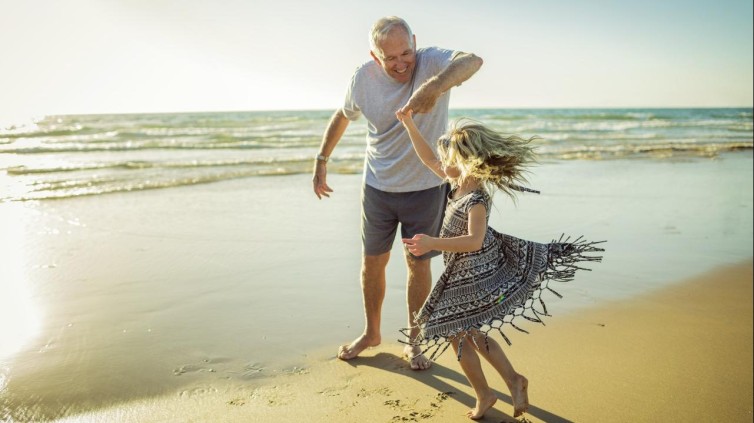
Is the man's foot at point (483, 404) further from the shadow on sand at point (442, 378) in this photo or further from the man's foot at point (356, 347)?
the man's foot at point (356, 347)

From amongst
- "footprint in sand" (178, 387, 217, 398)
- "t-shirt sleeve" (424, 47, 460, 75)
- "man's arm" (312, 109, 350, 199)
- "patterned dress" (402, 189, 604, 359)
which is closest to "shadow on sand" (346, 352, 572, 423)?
"patterned dress" (402, 189, 604, 359)


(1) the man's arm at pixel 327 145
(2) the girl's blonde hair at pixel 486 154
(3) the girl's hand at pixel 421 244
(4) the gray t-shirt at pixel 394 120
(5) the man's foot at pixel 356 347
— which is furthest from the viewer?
(1) the man's arm at pixel 327 145

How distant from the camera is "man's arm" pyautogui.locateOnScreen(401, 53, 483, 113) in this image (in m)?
2.93

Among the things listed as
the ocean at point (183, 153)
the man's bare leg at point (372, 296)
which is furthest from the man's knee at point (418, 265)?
the ocean at point (183, 153)

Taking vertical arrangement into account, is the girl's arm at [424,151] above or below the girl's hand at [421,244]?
above

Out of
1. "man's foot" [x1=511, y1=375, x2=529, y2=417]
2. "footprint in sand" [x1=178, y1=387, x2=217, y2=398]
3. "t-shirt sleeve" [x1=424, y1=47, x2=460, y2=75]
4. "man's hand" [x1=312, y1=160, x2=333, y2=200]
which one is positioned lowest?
"footprint in sand" [x1=178, y1=387, x2=217, y2=398]

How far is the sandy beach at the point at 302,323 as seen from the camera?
3049 mm

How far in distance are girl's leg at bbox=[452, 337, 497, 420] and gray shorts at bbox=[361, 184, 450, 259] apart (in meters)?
0.69

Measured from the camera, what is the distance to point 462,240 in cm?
260

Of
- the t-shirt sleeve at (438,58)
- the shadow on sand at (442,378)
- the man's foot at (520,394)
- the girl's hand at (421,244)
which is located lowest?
the shadow on sand at (442,378)

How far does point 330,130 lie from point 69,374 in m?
1.95

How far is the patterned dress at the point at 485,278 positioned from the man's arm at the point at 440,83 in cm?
48

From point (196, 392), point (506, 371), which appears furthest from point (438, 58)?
point (196, 392)

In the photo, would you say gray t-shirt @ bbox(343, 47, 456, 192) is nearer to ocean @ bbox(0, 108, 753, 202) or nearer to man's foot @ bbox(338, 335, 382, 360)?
man's foot @ bbox(338, 335, 382, 360)
